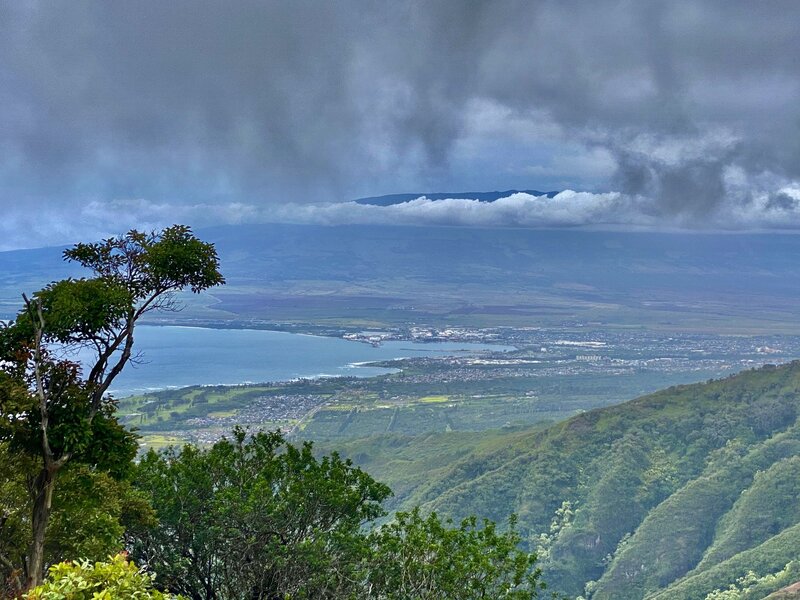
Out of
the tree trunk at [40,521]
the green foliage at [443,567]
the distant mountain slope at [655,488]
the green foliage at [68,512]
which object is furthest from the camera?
the distant mountain slope at [655,488]

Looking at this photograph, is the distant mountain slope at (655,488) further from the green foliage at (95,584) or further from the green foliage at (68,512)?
the green foliage at (95,584)

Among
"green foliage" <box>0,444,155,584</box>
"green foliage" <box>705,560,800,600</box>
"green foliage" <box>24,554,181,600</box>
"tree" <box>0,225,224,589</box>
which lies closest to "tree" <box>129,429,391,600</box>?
"green foliage" <box>0,444,155,584</box>

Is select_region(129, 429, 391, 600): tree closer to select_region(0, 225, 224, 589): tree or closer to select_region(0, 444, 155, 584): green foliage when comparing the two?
select_region(0, 444, 155, 584): green foliage

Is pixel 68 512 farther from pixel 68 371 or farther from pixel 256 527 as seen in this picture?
pixel 256 527

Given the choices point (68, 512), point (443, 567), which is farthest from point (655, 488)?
point (68, 512)

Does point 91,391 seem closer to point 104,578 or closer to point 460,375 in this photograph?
point 104,578

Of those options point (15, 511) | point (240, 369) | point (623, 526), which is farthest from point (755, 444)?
point (240, 369)

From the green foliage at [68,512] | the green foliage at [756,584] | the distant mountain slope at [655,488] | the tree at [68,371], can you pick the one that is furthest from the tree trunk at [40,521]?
the distant mountain slope at [655,488]
